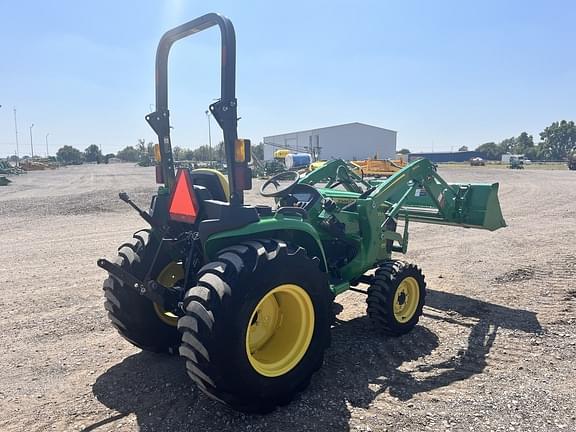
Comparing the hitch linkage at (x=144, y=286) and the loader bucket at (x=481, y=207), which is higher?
the loader bucket at (x=481, y=207)

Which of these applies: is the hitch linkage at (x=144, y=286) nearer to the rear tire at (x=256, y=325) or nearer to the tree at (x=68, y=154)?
the rear tire at (x=256, y=325)

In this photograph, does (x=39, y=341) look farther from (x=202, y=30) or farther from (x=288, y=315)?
(x=202, y=30)

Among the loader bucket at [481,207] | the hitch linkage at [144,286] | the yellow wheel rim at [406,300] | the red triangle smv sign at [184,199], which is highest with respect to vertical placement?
the red triangle smv sign at [184,199]

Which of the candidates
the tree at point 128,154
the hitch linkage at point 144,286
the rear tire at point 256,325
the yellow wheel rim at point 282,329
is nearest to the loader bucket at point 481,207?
the rear tire at point 256,325

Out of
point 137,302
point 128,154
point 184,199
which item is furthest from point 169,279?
point 128,154

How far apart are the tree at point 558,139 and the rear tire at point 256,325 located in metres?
105

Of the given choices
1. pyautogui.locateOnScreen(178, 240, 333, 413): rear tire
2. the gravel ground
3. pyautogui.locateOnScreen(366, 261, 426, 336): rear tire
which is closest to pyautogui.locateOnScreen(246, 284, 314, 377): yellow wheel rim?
pyautogui.locateOnScreen(178, 240, 333, 413): rear tire

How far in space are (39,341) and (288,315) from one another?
2779mm

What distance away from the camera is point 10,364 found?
4133 millimetres

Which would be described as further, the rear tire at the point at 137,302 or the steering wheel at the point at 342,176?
the steering wheel at the point at 342,176

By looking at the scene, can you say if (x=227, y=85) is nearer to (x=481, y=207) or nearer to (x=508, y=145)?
(x=481, y=207)

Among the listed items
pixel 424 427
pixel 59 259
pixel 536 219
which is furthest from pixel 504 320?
pixel 536 219

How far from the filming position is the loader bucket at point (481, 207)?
5918 mm

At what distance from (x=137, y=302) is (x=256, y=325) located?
3.58 feet
